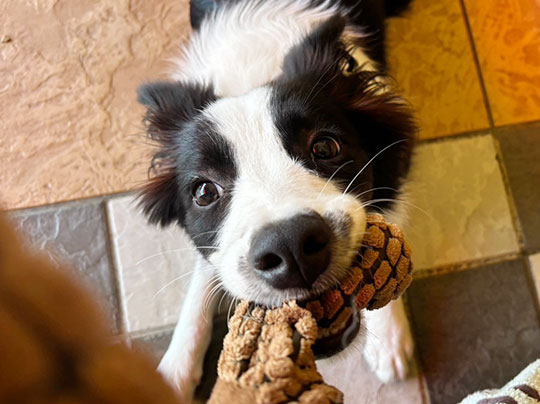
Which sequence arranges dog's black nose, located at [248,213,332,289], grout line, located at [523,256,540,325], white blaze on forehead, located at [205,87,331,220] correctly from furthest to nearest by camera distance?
grout line, located at [523,256,540,325] → white blaze on forehead, located at [205,87,331,220] → dog's black nose, located at [248,213,332,289]

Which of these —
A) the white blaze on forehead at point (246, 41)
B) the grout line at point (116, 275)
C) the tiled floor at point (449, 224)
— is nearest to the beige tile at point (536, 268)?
the tiled floor at point (449, 224)

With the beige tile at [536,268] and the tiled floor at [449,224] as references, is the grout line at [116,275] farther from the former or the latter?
the beige tile at [536,268]

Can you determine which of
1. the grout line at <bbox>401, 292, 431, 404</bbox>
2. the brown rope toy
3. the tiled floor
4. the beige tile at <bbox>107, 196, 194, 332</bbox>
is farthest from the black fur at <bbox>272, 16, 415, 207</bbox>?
the beige tile at <bbox>107, 196, 194, 332</bbox>

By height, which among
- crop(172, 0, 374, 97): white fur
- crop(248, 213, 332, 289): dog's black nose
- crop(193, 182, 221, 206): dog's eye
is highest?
crop(172, 0, 374, 97): white fur

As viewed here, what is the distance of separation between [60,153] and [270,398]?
1.63 meters

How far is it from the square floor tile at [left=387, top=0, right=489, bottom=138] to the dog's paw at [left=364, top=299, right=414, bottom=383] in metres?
0.72

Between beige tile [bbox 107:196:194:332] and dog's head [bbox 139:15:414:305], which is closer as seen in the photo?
dog's head [bbox 139:15:414:305]

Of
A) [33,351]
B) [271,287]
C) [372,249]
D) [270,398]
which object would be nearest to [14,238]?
[33,351]

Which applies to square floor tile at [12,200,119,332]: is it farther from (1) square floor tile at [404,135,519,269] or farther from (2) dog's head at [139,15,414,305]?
(1) square floor tile at [404,135,519,269]

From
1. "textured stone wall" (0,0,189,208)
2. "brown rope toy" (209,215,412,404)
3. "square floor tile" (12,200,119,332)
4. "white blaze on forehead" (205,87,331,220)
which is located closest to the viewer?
"brown rope toy" (209,215,412,404)

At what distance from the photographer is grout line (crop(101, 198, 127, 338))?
1.91 metres

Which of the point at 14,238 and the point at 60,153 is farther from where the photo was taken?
the point at 60,153

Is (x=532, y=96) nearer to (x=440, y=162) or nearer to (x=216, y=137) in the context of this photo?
(x=440, y=162)

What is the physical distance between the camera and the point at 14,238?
37 cm
